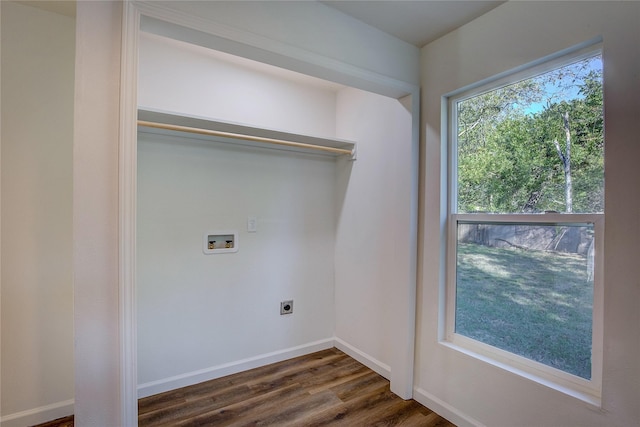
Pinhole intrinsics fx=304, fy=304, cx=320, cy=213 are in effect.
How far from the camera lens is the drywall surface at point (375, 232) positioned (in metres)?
2.14

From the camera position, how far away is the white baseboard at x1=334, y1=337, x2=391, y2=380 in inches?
94.2

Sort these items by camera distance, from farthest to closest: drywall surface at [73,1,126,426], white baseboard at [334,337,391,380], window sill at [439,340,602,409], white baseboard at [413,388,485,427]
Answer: white baseboard at [334,337,391,380], white baseboard at [413,388,485,427], window sill at [439,340,602,409], drywall surface at [73,1,126,426]

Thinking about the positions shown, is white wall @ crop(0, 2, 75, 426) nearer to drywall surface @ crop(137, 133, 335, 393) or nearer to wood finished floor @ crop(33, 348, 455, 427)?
drywall surface @ crop(137, 133, 335, 393)

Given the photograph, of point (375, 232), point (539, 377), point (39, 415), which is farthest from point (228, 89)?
point (539, 377)

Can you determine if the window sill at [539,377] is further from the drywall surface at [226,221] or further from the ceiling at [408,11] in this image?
the ceiling at [408,11]

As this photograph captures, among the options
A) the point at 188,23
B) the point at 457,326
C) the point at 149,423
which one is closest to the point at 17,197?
the point at 188,23

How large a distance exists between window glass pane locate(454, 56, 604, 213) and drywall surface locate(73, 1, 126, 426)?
1890mm

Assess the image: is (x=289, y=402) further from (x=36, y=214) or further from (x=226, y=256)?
(x=36, y=214)

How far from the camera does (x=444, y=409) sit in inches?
75.1

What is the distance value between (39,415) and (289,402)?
146cm

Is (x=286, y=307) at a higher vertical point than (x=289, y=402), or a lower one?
higher

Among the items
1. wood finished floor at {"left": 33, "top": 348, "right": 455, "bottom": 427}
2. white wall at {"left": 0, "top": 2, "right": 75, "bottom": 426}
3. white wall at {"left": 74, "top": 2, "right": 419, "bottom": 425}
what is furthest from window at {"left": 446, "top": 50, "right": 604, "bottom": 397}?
white wall at {"left": 0, "top": 2, "right": 75, "bottom": 426}

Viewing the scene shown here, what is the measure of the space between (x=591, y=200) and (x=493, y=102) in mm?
752

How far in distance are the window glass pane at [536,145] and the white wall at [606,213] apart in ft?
0.39
